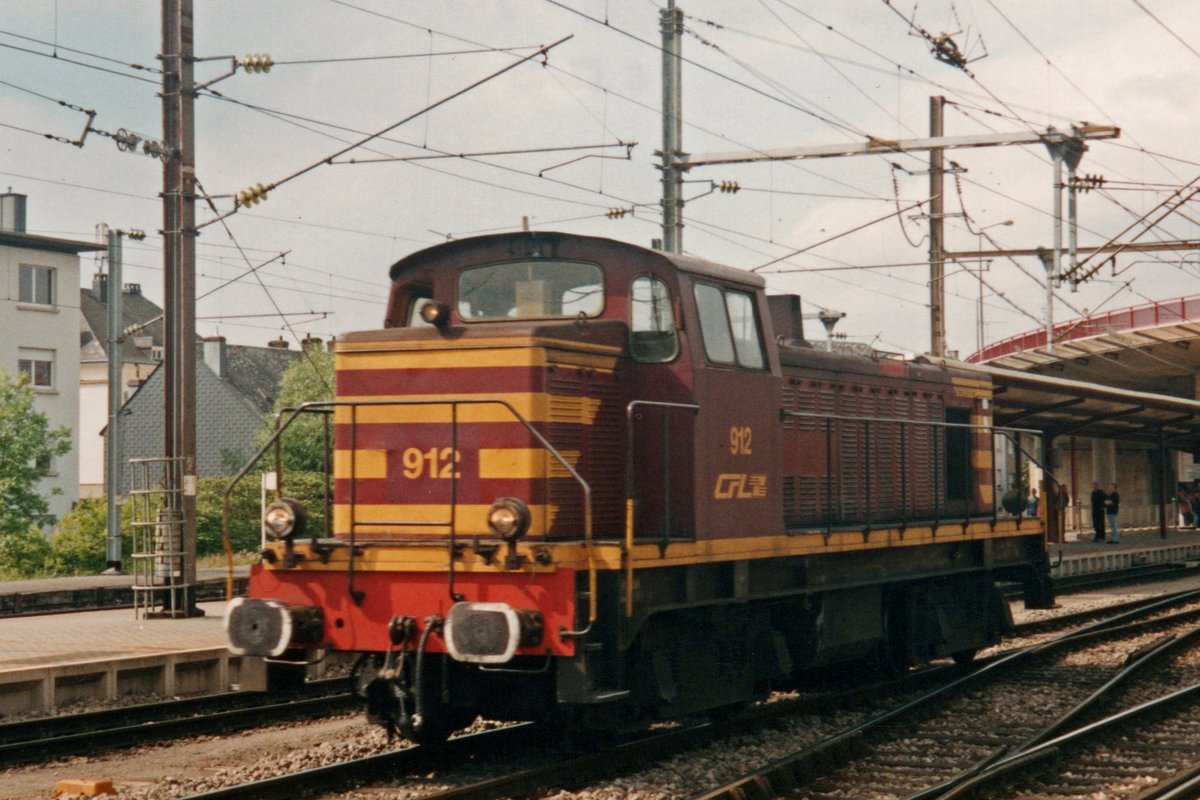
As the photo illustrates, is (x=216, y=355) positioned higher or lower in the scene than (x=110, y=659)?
higher

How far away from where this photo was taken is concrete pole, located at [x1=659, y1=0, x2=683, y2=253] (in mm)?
18000

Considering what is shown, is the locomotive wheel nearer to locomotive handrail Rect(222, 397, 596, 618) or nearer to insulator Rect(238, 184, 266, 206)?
locomotive handrail Rect(222, 397, 596, 618)

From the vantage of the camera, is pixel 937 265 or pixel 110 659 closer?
pixel 110 659

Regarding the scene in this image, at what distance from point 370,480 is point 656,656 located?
2.06 meters

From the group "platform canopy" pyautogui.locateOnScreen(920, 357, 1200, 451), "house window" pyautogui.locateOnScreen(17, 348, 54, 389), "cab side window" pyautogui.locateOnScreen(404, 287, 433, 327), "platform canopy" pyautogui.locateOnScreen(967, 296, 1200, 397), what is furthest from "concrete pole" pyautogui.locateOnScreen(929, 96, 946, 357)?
"house window" pyautogui.locateOnScreen(17, 348, 54, 389)

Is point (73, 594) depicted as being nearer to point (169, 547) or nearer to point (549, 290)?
point (169, 547)

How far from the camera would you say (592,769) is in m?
8.26

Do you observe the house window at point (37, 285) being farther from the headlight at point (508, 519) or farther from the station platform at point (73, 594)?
the headlight at point (508, 519)

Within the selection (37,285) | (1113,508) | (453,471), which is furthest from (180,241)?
(37,285)

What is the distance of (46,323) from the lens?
4606 centimetres

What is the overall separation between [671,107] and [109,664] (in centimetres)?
1006

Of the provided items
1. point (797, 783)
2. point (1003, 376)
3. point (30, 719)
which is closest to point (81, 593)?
point (30, 719)

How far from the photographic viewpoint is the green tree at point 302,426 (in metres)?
47.3

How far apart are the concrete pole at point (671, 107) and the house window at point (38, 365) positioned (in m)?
33.2
